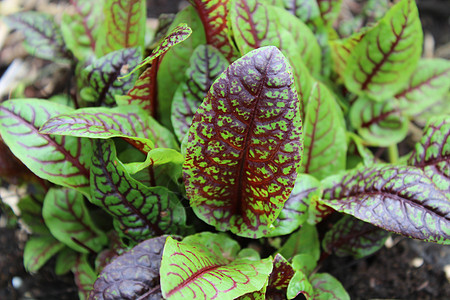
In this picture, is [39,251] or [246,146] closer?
[246,146]

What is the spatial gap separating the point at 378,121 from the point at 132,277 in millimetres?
1037

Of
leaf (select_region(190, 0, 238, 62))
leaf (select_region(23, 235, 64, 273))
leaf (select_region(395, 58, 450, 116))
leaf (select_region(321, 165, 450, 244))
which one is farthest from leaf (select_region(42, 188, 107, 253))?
leaf (select_region(395, 58, 450, 116))

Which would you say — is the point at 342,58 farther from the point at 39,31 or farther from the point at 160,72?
the point at 39,31

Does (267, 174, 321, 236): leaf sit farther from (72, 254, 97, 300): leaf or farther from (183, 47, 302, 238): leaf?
(72, 254, 97, 300): leaf

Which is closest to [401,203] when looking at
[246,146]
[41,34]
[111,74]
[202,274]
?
[246,146]

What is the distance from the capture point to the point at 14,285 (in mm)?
1532

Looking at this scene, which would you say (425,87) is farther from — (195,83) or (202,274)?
(202,274)

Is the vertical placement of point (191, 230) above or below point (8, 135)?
below

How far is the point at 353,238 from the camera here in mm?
1323

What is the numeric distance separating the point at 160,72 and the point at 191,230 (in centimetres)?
51

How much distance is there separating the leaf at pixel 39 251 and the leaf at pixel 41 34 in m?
0.68

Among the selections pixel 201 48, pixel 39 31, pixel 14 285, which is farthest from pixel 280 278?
pixel 39 31

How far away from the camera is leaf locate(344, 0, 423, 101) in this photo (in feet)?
4.58

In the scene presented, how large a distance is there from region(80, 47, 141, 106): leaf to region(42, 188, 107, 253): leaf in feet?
1.07
